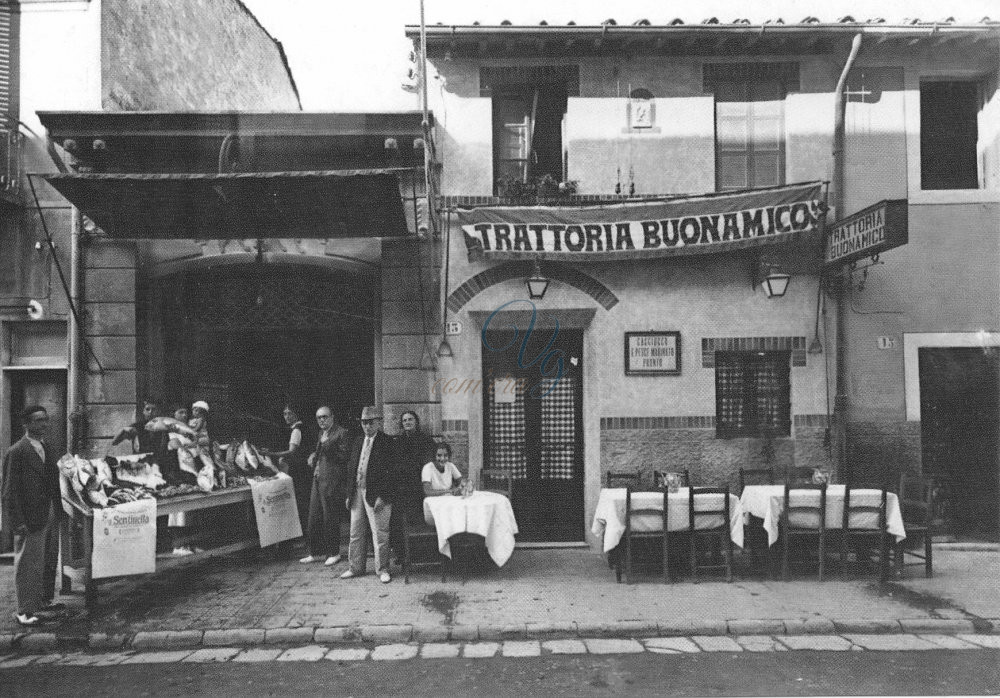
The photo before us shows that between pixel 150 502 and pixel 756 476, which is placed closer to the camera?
pixel 150 502

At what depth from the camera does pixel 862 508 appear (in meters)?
7.32

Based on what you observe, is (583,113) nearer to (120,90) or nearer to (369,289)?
(369,289)

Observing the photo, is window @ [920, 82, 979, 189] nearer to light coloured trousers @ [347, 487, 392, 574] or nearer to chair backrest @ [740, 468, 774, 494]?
chair backrest @ [740, 468, 774, 494]

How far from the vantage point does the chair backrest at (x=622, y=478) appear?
8.46 meters

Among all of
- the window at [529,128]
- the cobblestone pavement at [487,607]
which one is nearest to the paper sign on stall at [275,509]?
the cobblestone pavement at [487,607]

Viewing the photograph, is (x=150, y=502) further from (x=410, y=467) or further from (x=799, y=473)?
(x=799, y=473)

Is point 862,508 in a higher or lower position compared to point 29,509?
lower

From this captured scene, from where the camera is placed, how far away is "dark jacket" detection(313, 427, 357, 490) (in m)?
8.21

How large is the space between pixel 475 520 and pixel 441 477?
718mm

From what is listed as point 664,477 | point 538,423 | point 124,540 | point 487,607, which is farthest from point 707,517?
point 124,540

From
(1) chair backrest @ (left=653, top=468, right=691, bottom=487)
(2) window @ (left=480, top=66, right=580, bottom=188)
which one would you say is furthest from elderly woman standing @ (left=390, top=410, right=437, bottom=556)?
(2) window @ (left=480, top=66, right=580, bottom=188)

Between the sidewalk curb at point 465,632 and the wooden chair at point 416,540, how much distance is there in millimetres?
1387

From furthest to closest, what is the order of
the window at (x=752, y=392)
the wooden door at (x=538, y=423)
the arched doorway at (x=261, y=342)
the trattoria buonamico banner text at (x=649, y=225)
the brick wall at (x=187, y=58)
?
the arched doorway at (x=261, y=342)
the brick wall at (x=187, y=58)
the wooden door at (x=538, y=423)
the window at (x=752, y=392)
the trattoria buonamico banner text at (x=649, y=225)

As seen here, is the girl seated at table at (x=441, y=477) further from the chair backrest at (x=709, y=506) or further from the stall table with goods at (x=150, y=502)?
the chair backrest at (x=709, y=506)
